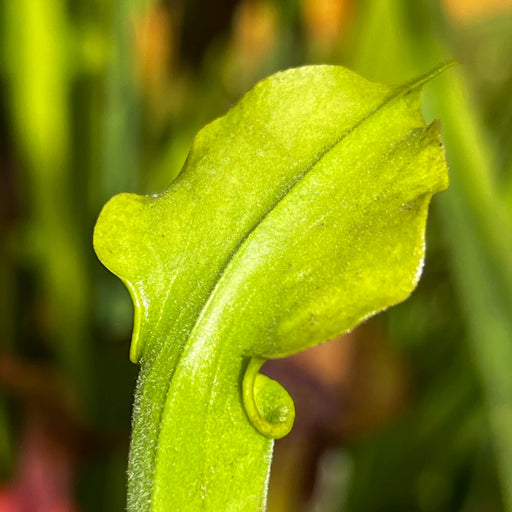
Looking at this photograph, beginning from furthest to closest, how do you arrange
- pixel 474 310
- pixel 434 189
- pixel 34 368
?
pixel 34 368
pixel 474 310
pixel 434 189

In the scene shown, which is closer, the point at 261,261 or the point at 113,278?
the point at 261,261

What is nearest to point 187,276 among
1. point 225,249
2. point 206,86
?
point 225,249

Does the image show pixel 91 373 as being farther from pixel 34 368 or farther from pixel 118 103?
pixel 118 103

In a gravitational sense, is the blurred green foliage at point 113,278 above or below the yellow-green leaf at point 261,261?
above

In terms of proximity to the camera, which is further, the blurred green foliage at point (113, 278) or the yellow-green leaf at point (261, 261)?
the blurred green foliage at point (113, 278)

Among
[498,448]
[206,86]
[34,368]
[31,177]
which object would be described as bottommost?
[498,448]

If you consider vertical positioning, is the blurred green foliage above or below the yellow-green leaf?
above

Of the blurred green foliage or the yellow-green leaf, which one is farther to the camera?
the blurred green foliage

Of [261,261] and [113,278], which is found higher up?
[113,278]
